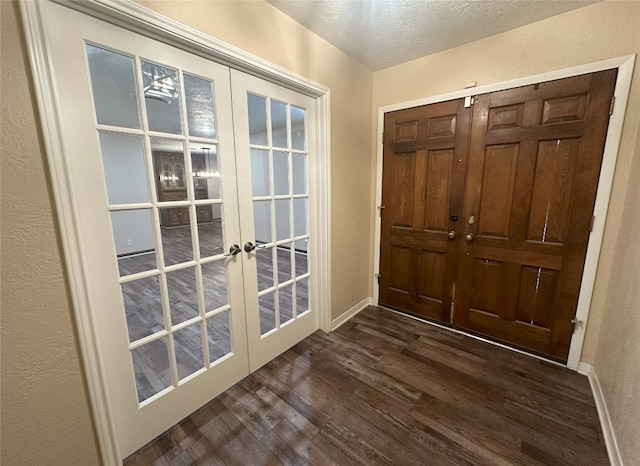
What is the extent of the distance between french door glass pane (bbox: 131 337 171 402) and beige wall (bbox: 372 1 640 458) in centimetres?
248

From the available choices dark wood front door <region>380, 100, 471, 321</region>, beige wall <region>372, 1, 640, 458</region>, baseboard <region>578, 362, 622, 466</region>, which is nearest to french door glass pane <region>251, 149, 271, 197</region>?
dark wood front door <region>380, 100, 471, 321</region>

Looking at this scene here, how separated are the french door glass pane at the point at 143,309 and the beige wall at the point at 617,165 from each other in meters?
2.97

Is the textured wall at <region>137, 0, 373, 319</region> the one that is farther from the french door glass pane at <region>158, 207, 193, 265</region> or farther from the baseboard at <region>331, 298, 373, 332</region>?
the french door glass pane at <region>158, 207, 193, 265</region>

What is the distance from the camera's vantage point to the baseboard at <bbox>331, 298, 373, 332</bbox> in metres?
2.55

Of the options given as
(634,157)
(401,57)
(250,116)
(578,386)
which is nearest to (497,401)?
(578,386)

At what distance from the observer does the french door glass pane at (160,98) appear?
1.34 metres

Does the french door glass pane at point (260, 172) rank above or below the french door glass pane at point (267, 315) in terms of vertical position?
above

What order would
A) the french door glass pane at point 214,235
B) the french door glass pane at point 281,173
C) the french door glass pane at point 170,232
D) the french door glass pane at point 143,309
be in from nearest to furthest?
the french door glass pane at point 170,232
the french door glass pane at point 214,235
the french door glass pane at point 281,173
the french door glass pane at point 143,309

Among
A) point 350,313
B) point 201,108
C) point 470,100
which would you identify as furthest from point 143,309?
point 470,100

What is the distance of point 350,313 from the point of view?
2.74 m

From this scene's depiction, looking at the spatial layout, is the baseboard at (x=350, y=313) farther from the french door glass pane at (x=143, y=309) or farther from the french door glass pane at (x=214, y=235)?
the french door glass pane at (x=143, y=309)

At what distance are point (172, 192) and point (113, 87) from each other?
0.62 meters

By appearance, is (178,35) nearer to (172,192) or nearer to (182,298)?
(172,192)

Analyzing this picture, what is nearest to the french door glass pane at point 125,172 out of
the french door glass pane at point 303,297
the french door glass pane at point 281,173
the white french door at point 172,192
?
the white french door at point 172,192
